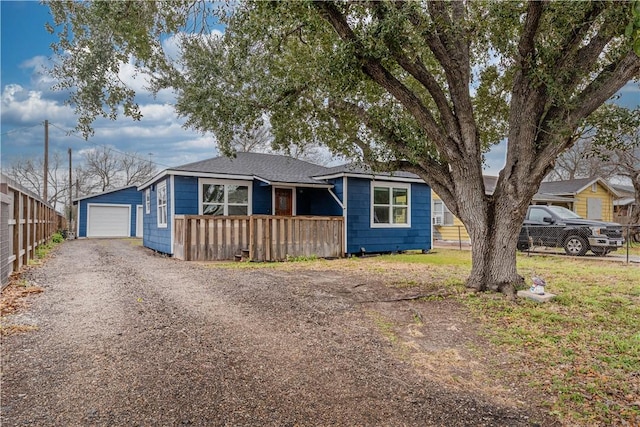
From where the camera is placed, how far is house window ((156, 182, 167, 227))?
41.2 ft

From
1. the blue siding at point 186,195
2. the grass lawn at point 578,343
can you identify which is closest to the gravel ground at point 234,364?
the grass lawn at point 578,343

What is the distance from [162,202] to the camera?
13.1m

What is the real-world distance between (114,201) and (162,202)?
13.6m

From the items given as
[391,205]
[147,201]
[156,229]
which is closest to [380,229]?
[391,205]

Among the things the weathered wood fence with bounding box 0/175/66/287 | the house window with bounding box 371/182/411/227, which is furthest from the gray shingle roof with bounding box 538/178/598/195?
the weathered wood fence with bounding box 0/175/66/287

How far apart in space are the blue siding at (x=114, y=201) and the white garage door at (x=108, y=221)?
0.72ft

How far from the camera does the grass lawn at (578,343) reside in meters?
2.65

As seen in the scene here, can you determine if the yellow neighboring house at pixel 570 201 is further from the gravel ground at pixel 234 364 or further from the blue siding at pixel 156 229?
the gravel ground at pixel 234 364

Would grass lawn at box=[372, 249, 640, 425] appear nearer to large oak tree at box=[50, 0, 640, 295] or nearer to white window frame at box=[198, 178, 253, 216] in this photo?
large oak tree at box=[50, 0, 640, 295]

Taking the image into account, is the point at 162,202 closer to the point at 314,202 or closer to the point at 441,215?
the point at 314,202

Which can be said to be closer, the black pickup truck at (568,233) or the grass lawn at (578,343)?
the grass lawn at (578,343)

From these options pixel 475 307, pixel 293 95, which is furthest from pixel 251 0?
pixel 475 307

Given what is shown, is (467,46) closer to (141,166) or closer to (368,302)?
(368,302)

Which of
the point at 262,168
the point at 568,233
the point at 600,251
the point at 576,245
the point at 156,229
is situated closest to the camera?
the point at 600,251
